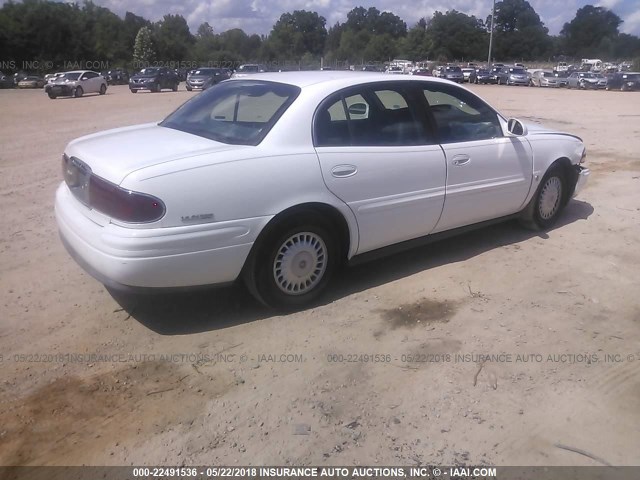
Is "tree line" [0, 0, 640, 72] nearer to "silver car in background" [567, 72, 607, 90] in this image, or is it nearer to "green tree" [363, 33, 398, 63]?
"green tree" [363, 33, 398, 63]

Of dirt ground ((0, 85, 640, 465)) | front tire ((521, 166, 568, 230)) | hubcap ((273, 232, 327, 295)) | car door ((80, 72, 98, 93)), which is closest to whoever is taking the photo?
dirt ground ((0, 85, 640, 465))

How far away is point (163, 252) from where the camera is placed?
139 inches

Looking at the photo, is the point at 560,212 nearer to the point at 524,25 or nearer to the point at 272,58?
the point at 272,58

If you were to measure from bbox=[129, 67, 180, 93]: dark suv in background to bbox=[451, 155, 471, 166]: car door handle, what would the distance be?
35.5m

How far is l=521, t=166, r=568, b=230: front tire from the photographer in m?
5.78

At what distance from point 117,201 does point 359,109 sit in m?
1.88

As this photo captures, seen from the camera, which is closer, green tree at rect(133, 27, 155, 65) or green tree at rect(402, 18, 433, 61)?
green tree at rect(133, 27, 155, 65)

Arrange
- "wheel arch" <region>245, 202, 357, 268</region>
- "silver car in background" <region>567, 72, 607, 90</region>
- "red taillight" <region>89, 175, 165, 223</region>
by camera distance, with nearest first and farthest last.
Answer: "red taillight" <region>89, 175, 165, 223</region> → "wheel arch" <region>245, 202, 357, 268</region> → "silver car in background" <region>567, 72, 607, 90</region>

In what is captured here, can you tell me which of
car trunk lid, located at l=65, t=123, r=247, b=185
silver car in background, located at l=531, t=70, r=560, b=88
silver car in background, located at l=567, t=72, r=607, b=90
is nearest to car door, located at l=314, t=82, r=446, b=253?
car trunk lid, located at l=65, t=123, r=247, b=185

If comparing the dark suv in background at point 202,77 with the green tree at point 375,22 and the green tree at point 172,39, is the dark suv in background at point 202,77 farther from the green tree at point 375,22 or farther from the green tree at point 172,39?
the green tree at point 375,22

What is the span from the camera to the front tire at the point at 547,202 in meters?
5.78

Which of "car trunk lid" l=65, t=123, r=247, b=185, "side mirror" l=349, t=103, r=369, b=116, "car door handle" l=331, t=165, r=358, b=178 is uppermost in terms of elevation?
"side mirror" l=349, t=103, r=369, b=116

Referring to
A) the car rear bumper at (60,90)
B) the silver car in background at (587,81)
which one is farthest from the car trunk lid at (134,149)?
the silver car in background at (587,81)

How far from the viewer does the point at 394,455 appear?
2.83m
